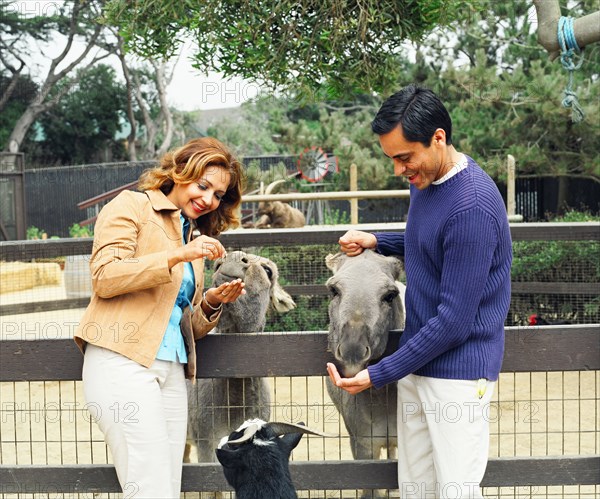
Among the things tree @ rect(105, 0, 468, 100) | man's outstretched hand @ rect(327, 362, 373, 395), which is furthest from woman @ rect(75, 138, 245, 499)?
tree @ rect(105, 0, 468, 100)

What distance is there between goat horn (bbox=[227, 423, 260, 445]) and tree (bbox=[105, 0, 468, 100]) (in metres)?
2.13

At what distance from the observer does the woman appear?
2.70 m

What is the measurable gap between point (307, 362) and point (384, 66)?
2.13 metres

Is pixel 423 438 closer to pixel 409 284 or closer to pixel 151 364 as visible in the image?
pixel 409 284

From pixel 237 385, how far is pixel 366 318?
1.58 meters

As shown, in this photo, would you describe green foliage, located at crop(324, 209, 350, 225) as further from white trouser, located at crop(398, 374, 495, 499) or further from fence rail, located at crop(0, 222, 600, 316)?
white trouser, located at crop(398, 374, 495, 499)

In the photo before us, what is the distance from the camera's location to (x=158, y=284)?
8.83 ft

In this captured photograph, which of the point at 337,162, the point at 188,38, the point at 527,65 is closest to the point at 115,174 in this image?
the point at 337,162

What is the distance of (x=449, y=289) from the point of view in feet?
8.54

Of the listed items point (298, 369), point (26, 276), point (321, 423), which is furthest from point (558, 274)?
point (26, 276)

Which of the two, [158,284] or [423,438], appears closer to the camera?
[158,284]

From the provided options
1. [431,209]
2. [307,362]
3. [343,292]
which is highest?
[431,209]

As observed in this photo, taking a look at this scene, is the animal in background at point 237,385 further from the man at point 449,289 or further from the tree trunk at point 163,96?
the tree trunk at point 163,96

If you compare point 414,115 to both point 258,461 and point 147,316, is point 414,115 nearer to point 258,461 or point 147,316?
point 147,316
